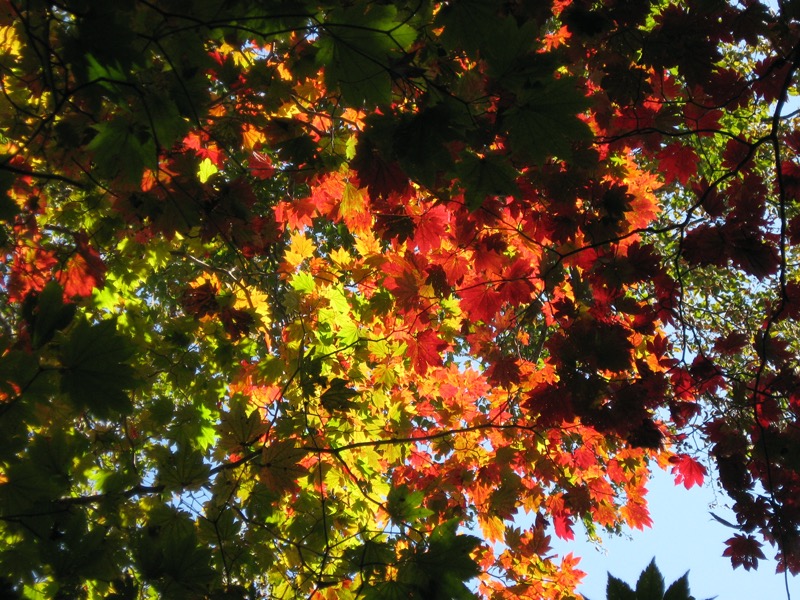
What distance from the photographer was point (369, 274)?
Answer: 3.53 metres

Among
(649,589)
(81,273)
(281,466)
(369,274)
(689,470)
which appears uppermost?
(369,274)

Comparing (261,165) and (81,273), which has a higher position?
(261,165)

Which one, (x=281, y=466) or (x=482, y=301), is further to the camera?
(x=482, y=301)

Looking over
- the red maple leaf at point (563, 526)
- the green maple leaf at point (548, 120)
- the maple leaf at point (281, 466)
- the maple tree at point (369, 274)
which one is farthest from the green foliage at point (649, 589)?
the red maple leaf at point (563, 526)

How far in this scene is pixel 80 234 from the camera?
2613 mm

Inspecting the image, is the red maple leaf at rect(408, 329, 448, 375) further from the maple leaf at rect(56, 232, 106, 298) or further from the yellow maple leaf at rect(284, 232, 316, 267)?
the maple leaf at rect(56, 232, 106, 298)

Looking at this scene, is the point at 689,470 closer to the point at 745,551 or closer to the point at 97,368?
the point at 745,551

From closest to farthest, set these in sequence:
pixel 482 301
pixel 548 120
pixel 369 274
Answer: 1. pixel 548 120
2. pixel 482 301
3. pixel 369 274

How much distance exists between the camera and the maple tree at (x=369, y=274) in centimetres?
142

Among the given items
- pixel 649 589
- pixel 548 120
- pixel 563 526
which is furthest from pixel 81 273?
pixel 563 526

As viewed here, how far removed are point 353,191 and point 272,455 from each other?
139 centimetres

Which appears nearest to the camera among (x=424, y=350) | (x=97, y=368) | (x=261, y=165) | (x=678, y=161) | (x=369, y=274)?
(x=97, y=368)

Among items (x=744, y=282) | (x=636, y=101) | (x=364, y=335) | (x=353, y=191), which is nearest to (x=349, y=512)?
(x=364, y=335)

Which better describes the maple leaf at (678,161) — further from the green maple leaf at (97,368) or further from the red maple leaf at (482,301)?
the green maple leaf at (97,368)
